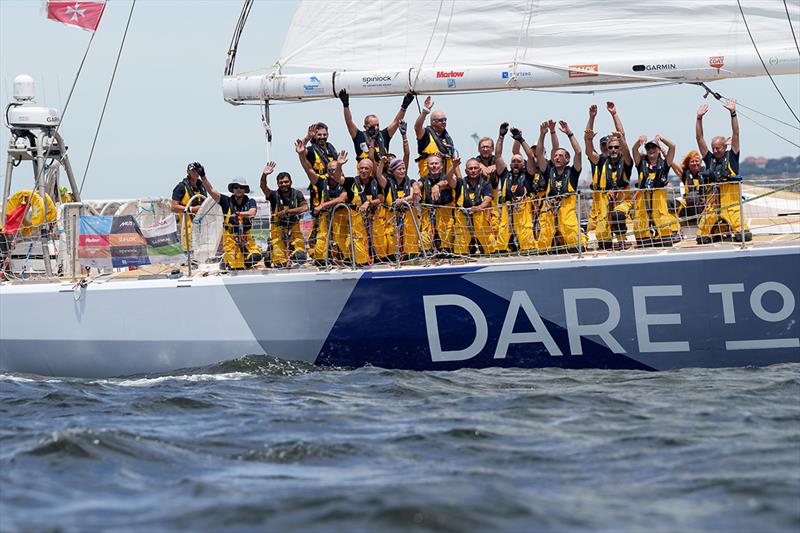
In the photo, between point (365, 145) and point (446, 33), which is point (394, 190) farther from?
point (446, 33)

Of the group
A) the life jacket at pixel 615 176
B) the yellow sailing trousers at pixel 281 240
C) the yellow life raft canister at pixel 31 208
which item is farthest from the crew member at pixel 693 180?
the yellow life raft canister at pixel 31 208

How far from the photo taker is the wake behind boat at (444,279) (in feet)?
32.7

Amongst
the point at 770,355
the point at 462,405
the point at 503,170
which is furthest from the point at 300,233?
the point at 770,355

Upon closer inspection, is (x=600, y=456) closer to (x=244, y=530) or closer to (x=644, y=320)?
(x=244, y=530)

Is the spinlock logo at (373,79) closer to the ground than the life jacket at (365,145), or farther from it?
farther from it

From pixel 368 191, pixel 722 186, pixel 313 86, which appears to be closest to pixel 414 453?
pixel 368 191

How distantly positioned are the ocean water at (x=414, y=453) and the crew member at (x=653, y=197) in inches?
48.9

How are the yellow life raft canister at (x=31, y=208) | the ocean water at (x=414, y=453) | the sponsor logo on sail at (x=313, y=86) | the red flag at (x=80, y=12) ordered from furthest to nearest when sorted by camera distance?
the yellow life raft canister at (x=31, y=208)
the red flag at (x=80, y=12)
the sponsor logo on sail at (x=313, y=86)
the ocean water at (x=414, y=453)

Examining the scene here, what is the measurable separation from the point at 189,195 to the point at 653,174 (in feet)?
14.1

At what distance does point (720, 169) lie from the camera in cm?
1036

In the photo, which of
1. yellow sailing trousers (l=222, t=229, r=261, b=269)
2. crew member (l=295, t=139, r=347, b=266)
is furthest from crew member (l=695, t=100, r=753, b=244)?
yellow sailing trousers (l=222, t=229, r=261, b=269)

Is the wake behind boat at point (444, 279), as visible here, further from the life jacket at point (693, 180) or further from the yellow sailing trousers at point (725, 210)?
the life jacket at point (693, 180)

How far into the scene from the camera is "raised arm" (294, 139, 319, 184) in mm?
10914

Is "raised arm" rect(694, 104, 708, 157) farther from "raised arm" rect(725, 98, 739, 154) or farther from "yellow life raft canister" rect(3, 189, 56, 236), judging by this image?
"yellow life raft canister" rect(3, 189, 56, 236)
